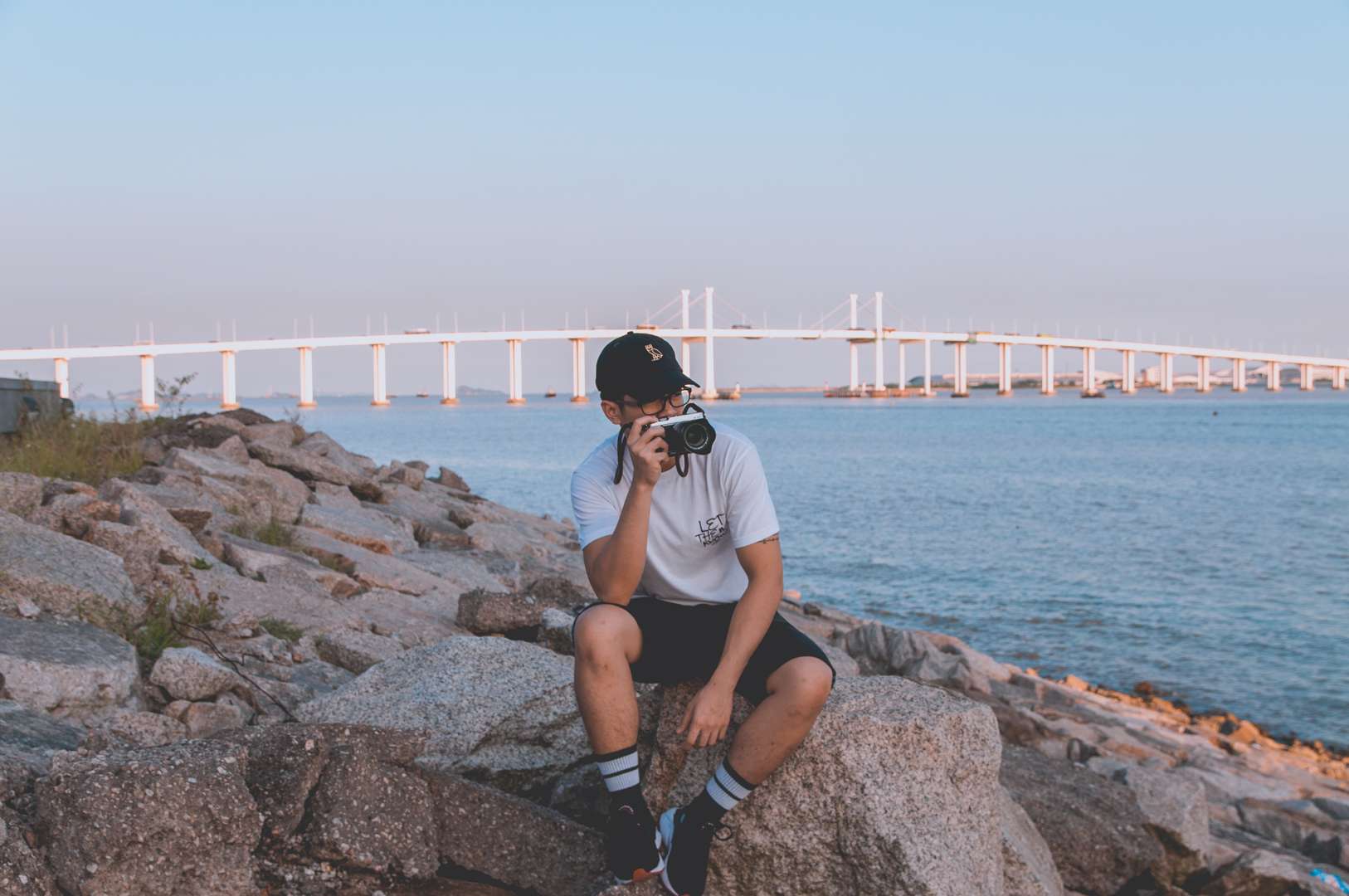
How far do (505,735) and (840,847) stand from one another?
102 cm

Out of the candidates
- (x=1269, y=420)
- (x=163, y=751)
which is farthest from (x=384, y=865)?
(x=1269, y=420)

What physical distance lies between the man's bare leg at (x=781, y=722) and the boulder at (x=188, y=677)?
1.80m

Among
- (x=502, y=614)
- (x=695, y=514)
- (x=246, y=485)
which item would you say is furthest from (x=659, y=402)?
(x=246, y=485)

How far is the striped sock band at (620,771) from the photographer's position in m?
2.78

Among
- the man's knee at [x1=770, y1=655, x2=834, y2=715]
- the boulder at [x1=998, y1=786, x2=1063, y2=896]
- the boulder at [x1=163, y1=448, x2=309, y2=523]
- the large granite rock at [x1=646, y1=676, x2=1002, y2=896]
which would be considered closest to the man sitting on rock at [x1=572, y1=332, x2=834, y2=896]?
the man's knee at [x1=770, y1=655, x2=834, y2=715]

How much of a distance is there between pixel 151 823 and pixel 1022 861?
2.06 m

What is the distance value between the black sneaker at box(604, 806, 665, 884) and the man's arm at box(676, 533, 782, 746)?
20 centimetres

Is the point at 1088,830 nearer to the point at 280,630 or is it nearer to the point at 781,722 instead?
the point at 781,722

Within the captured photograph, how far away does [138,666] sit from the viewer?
151 inches

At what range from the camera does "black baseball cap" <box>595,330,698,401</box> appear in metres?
2.87

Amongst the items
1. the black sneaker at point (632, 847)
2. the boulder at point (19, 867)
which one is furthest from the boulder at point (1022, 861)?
the boulder at point (19, 867)

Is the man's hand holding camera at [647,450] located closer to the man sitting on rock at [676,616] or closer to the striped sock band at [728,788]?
the man sitting on rock at [676,616]

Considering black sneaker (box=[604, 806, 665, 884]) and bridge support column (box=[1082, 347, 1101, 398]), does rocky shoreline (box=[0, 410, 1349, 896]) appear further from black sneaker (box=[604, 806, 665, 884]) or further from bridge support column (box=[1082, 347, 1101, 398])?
bridge support column (box=[1082, 347, 1101, 398])

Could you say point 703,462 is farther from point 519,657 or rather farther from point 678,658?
point 519,657
